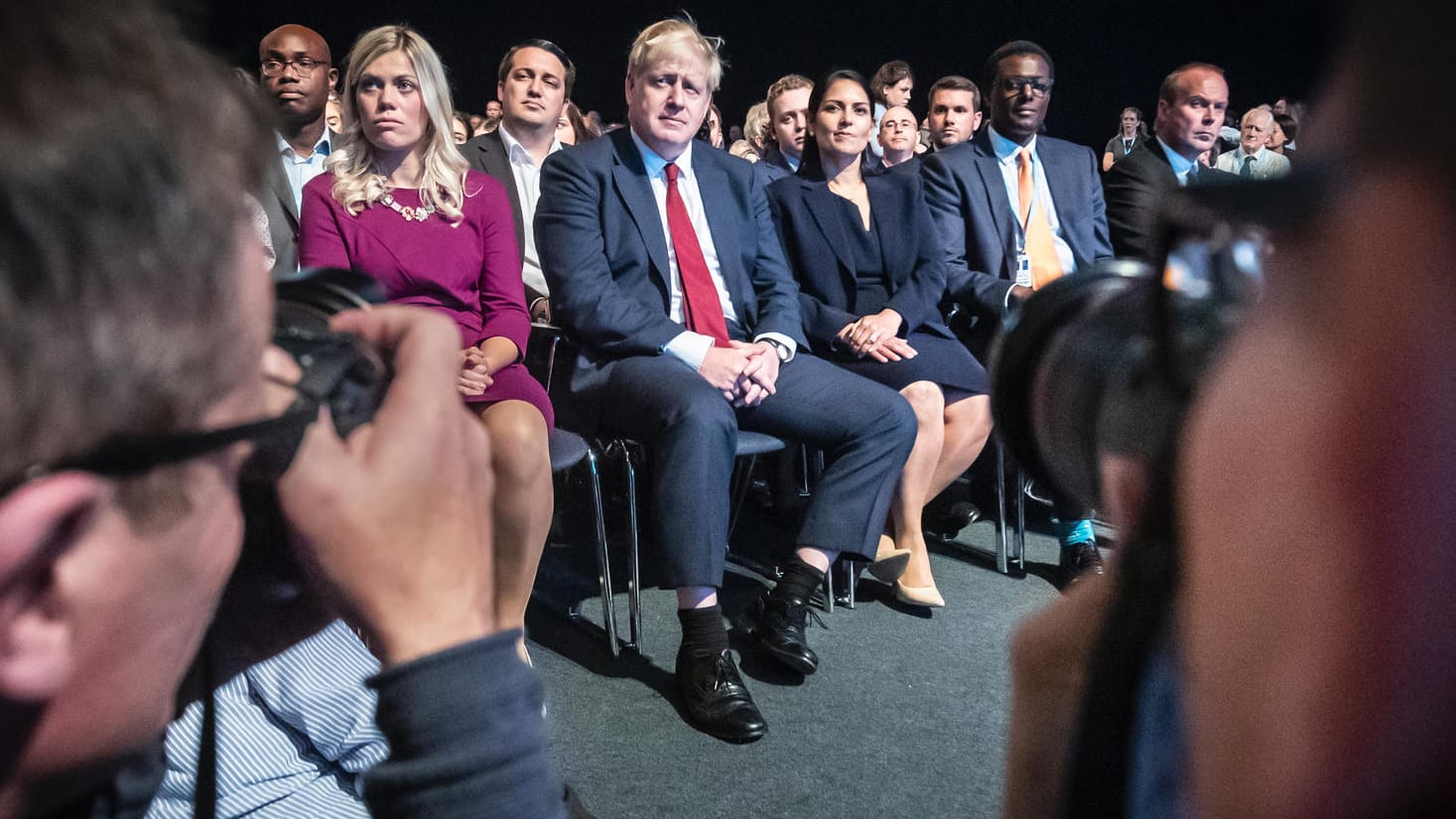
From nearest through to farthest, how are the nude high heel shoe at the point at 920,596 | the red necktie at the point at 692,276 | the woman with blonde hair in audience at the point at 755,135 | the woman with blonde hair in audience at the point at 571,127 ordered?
1. the red necktie at the point at 692,276
2. the nude high heel shoe at the point at 920,596
3. the woman with blonde hair in audience at the point at 571,127
4. the woman with blonde hair in audience at the point at 755,135

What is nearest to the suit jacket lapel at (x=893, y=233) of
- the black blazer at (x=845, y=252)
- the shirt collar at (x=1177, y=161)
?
the black blazer at (x=845, y=252)

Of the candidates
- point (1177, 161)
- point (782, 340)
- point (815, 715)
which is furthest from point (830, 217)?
point (815, 715)

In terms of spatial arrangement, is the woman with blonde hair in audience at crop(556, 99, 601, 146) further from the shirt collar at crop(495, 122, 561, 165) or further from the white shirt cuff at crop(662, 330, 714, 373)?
the white shirt cuff at crop(662, 330, 714, 373)

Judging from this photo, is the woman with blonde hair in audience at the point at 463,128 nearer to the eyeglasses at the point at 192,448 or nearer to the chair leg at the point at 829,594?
the chair leg at the point at 829,594

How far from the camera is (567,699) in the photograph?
2.02 m

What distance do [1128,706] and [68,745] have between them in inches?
16.8

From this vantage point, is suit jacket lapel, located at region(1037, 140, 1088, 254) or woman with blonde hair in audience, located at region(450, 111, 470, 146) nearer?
suit jacket lapel, located at region(1037, 140, 1088, 254)

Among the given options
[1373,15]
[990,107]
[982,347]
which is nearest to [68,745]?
[1373,15]

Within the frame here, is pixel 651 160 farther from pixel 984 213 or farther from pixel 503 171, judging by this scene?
pixel 984 213

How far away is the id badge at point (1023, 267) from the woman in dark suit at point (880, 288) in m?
0.29

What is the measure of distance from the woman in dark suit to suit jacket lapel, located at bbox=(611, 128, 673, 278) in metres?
0.58

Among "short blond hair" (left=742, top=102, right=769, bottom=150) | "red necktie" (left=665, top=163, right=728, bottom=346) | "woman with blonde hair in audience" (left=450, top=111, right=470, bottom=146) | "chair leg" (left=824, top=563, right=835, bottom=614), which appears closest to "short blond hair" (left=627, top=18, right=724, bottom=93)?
"red necktie" (left=665, top=163, right=728, bottom=346)

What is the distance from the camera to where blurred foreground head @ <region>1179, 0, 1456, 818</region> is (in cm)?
22

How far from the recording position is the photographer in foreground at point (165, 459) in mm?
324
